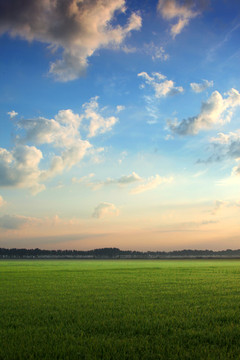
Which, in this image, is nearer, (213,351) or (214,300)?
(213,351)

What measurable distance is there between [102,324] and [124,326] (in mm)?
771

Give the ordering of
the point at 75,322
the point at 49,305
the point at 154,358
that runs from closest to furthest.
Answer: the point at 154,358 < the point at 75,322 < the point at 49,305

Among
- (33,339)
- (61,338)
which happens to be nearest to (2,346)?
(33,339)

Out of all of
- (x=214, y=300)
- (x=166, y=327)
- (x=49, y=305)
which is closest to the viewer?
(x=166, y=327)

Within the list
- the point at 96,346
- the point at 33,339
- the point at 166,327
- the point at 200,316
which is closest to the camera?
the point at 96,346

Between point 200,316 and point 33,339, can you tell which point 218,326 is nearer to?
point 200,316

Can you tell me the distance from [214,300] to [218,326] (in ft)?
18.2

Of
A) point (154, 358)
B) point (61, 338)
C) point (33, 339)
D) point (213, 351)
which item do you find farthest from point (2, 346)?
point (213, 351)

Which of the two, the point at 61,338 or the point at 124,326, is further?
the point at 124,326

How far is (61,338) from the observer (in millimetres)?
8031

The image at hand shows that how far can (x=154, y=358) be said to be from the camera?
661cm

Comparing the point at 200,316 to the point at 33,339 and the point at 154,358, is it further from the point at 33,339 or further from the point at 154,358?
the point at 33,339

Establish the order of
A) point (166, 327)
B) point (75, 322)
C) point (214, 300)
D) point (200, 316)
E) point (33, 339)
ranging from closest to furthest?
point (33, 339) < point (166, 327) < point (75, 322) < point (200, 316) < point (214, 300)

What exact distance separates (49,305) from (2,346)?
19.2ft
